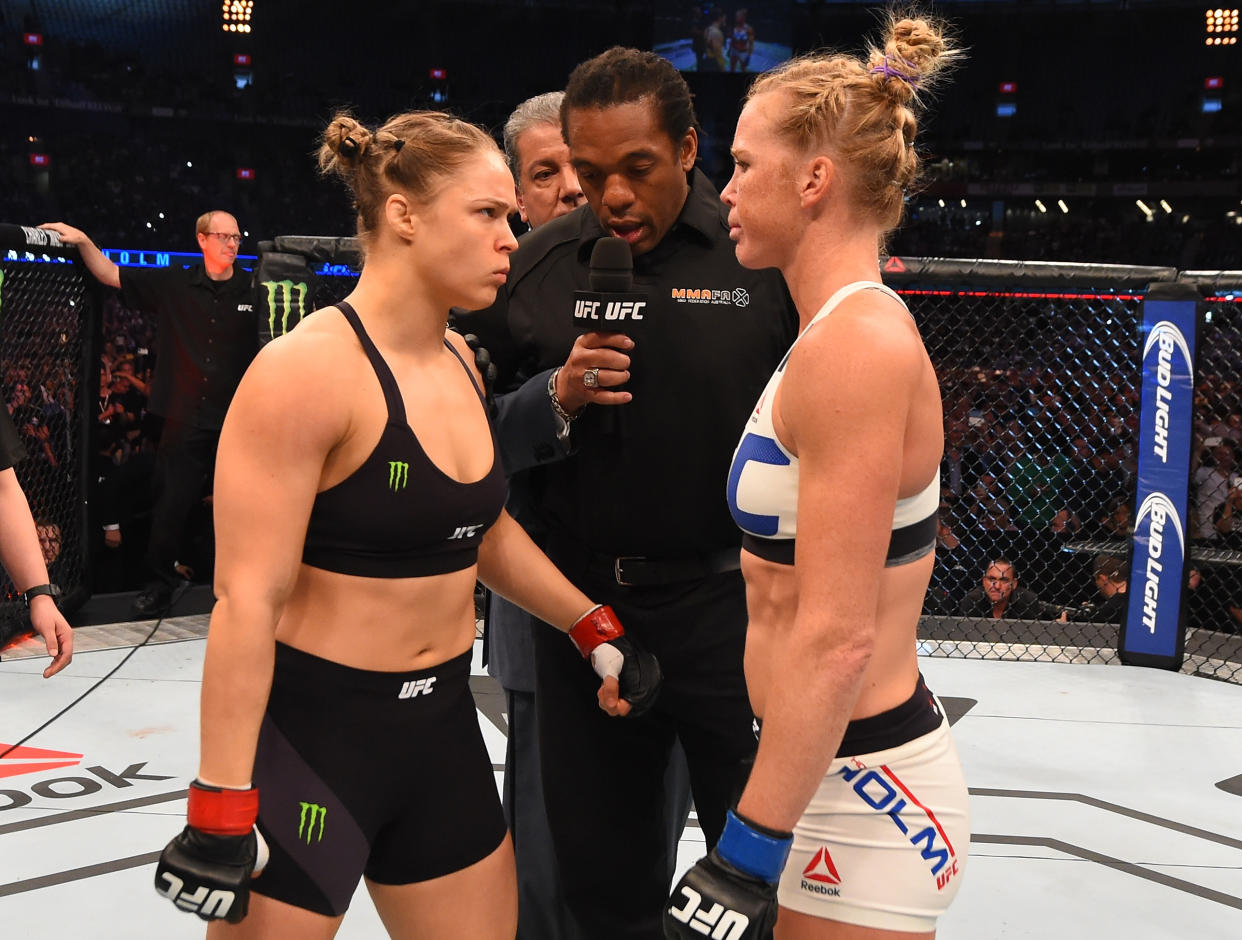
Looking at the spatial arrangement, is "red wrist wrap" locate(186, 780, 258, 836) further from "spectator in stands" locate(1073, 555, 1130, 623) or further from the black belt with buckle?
"spectator in stands" locate(1073, 555, 1130, 623)

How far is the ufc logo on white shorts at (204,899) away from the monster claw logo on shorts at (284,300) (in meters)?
3.13

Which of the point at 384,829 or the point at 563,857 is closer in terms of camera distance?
the point at 384,829

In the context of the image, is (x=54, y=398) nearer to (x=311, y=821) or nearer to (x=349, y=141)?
(x=349, y=141)

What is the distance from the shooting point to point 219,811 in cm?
134

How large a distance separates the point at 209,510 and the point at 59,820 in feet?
8.84

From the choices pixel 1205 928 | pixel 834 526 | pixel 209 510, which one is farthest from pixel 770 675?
pixel 209 510

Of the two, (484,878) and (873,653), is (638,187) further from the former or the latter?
(484,878)

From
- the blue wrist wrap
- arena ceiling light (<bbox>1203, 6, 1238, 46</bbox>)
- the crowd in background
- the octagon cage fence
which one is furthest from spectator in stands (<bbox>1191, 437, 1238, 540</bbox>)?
arena ceiling light (<bbox>1203, 6, 1238, 46</bbox>)

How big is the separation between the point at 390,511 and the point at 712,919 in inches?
25.2

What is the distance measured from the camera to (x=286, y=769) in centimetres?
147

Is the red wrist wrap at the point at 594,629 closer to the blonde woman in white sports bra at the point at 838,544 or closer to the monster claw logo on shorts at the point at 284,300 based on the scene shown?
the blonde woman in white sports bra at the point at 838,544

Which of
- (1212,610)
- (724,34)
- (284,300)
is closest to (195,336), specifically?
(284,300)

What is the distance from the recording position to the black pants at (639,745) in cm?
190

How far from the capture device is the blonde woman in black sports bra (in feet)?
4.47
